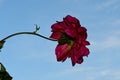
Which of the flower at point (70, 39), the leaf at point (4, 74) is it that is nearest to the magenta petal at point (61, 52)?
the flower at point (70, 39)

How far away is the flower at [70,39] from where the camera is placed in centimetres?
136

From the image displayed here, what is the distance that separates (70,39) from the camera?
1.46m

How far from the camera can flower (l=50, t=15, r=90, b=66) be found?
136 cm

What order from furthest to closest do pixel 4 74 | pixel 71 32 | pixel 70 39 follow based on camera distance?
pixel 70 39
pixel 71 32
pixel 4 74

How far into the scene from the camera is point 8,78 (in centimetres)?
121

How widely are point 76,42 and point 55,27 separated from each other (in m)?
0.18

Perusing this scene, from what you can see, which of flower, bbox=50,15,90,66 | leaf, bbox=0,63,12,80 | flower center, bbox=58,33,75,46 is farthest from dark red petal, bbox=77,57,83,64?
leaf, bbox=0,63,12,80

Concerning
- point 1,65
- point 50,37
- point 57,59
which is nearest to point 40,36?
point 50,37

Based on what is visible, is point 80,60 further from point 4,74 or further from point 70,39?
point 4,74

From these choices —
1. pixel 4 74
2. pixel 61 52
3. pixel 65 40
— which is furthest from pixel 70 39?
pixel 4 74

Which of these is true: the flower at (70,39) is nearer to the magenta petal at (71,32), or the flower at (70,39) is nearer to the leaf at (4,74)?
the magenta petal at (71,32)

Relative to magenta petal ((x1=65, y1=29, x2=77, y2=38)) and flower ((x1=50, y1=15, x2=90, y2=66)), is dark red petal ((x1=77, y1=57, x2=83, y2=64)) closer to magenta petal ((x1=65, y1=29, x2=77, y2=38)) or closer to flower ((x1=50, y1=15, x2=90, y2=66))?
flower ((x1=50, y1=15, x2=90, y2=66))

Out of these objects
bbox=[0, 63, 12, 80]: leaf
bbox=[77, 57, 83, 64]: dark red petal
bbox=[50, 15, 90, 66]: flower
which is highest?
bbox=[50, 15, 90, 66]: flower

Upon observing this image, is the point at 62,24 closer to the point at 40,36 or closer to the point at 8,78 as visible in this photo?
the point at 40,36
